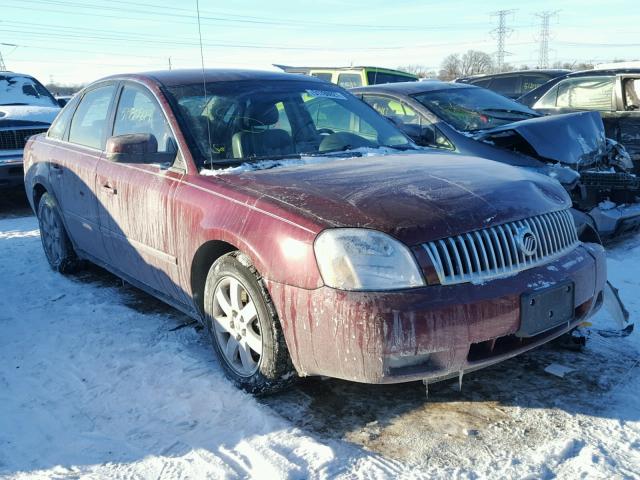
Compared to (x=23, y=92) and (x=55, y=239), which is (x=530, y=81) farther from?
(x=55, y=239)

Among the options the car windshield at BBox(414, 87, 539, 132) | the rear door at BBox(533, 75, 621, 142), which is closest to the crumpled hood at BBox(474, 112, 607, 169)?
the car windshield at BBox(414, 87, 539, 132)

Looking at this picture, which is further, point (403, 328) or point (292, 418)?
point (292, 418)

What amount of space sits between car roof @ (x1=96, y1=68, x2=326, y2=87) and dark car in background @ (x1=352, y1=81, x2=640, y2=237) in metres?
1.76

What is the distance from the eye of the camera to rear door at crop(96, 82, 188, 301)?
359 centimetres

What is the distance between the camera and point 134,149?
351 centimetres

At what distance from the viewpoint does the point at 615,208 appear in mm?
5582

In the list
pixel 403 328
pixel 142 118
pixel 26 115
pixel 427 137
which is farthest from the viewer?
pixel 26 115

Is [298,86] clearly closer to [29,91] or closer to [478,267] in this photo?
[478,267]

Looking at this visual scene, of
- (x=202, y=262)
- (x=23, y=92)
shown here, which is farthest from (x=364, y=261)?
(x=23, y=92)

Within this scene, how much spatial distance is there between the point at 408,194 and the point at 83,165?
2.68 metres

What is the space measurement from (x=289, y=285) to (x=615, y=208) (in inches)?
157

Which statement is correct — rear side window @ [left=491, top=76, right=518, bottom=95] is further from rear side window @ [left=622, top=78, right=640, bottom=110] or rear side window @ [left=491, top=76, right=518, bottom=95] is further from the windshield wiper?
the windshield wiper

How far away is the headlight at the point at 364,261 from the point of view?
2570 millimetres

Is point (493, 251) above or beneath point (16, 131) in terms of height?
beneath
